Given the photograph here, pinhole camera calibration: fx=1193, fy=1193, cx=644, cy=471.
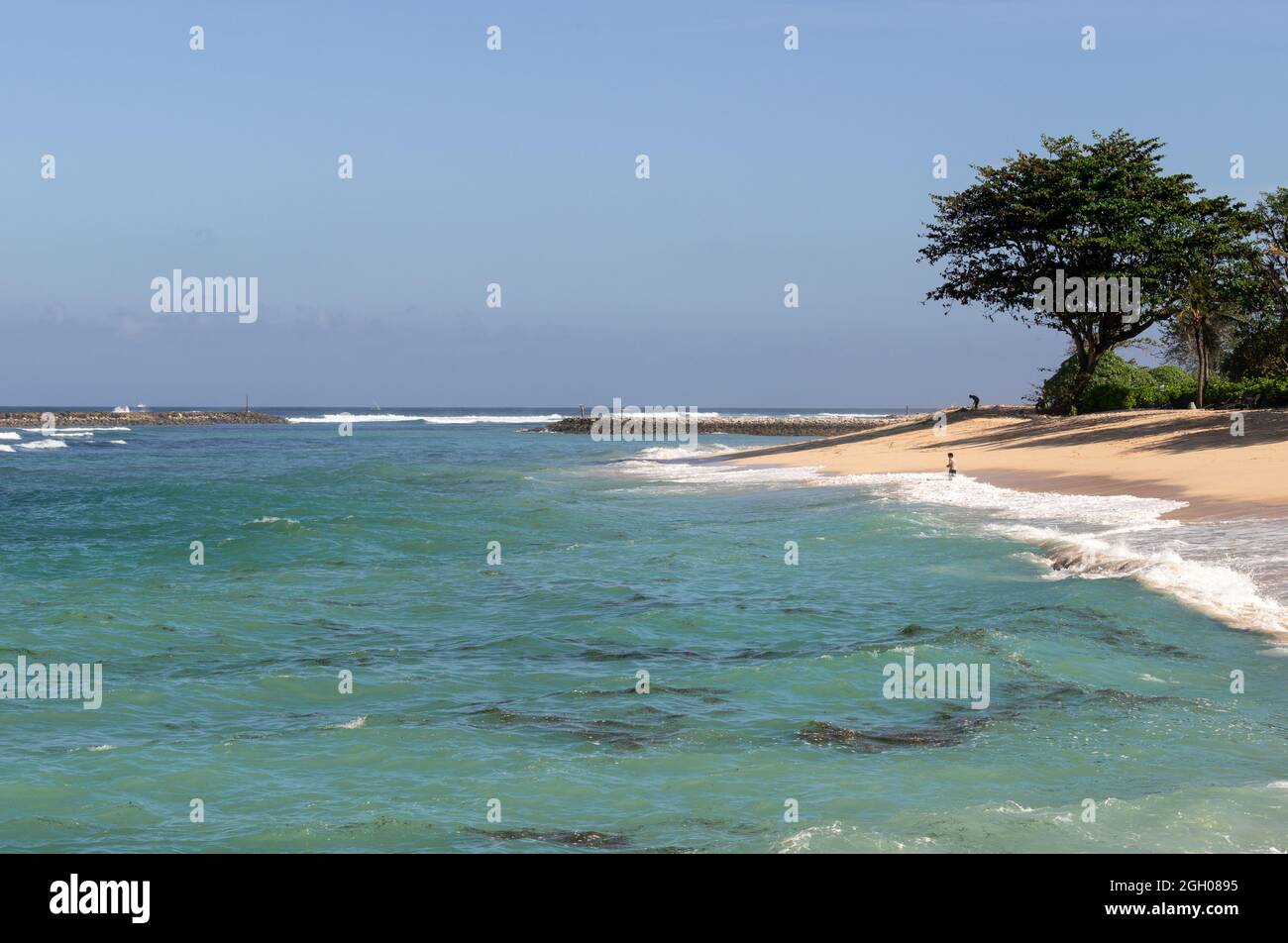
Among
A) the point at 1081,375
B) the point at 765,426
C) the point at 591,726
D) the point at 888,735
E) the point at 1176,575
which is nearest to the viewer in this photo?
the point at 888,735

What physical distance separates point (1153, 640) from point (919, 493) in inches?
839

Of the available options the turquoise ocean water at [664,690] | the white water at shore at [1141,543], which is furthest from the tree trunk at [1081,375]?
the turquoise ocean water at [664,690]

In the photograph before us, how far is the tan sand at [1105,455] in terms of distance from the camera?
1134 inches

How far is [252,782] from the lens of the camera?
1047 centimetres

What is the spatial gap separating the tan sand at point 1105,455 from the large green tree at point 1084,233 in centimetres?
571

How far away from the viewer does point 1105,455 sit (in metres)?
40.4

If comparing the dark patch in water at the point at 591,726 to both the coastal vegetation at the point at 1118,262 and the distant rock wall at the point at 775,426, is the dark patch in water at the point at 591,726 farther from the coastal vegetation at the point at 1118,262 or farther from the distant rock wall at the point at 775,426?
the distant rock wall at the point at 775,426

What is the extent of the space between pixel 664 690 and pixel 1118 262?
45514mm

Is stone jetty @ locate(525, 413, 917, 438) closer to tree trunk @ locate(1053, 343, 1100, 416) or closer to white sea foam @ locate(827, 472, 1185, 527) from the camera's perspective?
tree trunk @ locate(1053, 343, 1100, 416)

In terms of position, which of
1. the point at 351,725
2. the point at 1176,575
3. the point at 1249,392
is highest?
the point at 1249,392

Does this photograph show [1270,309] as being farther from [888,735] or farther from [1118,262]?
[888,735]

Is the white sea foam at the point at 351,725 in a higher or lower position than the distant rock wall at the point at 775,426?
lower

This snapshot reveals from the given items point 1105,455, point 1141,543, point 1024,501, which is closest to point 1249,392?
point 1105,455

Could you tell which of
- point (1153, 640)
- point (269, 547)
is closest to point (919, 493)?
point (269, 547)
